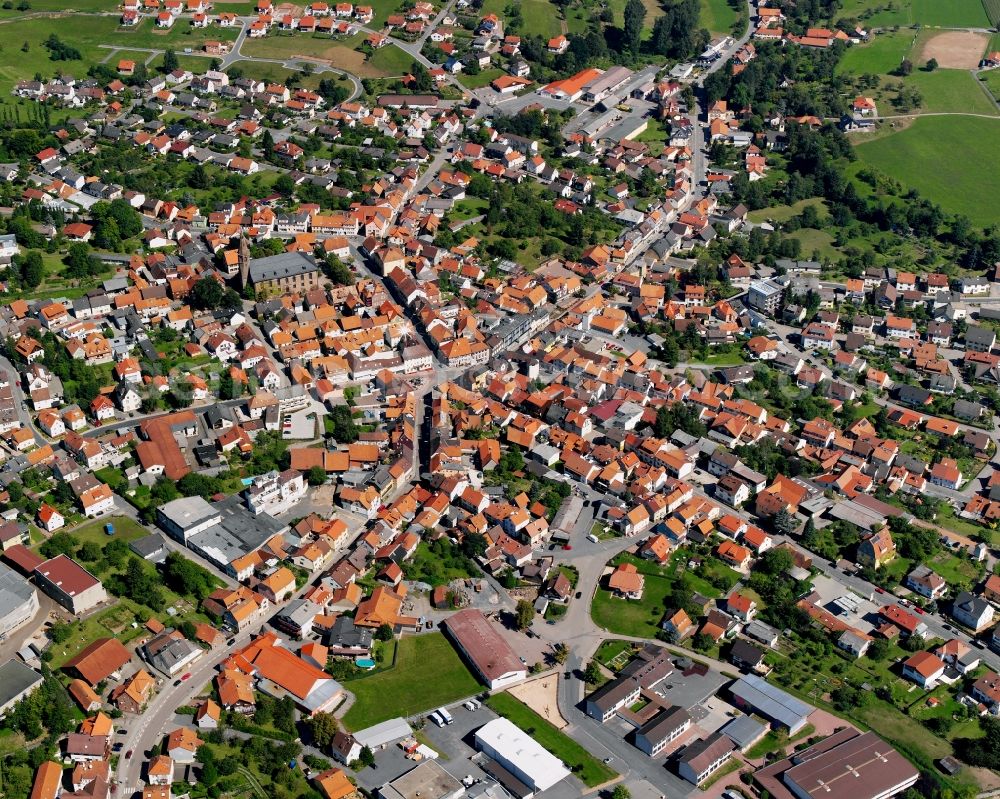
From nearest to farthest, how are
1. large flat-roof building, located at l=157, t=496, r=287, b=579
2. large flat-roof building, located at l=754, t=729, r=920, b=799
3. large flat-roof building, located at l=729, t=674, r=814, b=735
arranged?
large flat-roof building, located at l=754, t=729, r=920, b=799, large flat-roof building, located at l=729, t=674, r=814, b=735, large flat-roof building, located at l=157, t=496, r=287, b=579

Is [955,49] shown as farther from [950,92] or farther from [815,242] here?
[815,242]

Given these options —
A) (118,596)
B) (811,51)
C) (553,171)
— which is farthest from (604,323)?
(811,51)

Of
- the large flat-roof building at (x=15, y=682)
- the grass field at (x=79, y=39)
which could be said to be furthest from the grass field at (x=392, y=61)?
the large flat-roof building at (x=15, y=682)

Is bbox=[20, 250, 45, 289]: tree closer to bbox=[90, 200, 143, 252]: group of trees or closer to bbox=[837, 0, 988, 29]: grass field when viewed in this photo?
bbox=[90, 200, 143, 252]: group of trees

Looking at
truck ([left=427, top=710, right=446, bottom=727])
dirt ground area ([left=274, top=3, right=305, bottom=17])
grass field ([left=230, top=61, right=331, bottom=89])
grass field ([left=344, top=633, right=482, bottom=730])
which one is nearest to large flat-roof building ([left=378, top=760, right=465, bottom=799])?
truck ([left=427, top=710, right=446, bottom=727])

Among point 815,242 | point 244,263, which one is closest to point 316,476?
point 244,263

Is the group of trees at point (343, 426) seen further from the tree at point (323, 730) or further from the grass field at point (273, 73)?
the grass field at point (273, 73)
